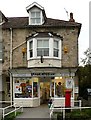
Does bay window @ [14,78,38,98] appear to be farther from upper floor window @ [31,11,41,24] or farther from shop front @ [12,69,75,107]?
upper floor window @ [31,11,41,24]

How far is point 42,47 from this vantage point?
3005cm

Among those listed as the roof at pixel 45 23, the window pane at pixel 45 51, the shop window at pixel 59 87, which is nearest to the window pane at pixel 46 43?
the window pane at pixel 45 51

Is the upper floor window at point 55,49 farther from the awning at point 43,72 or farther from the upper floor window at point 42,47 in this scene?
the awning at point 43,72

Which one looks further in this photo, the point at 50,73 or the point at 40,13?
the point at 40,13

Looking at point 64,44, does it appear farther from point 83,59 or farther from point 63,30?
point 83,59

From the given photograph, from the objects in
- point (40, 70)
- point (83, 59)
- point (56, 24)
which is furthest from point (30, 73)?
point (83, 59)

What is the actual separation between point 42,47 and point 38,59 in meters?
1.13

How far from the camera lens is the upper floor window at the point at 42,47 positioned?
98.4 feet

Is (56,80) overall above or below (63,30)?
below

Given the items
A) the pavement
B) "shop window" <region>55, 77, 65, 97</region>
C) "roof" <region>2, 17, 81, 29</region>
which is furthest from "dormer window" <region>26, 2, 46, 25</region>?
the pavement

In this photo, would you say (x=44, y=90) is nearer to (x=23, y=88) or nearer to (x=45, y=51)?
(x=23, y=88)

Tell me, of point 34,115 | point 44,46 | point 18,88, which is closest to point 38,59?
point 44,46

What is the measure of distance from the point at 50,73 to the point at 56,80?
0.95 metres

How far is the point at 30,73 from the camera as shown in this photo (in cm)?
2973
